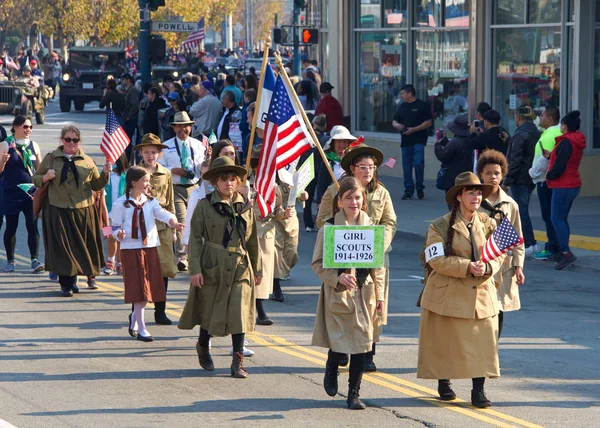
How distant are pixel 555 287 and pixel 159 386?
5.76 metres

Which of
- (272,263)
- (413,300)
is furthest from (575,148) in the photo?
(272,263)

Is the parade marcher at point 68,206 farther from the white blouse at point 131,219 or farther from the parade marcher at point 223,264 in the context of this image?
the parade marcher at point 223,264

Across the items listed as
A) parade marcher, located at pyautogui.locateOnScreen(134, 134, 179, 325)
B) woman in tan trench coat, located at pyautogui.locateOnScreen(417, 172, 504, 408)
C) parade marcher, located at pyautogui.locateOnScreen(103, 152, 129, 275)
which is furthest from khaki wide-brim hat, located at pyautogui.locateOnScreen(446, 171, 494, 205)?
parade marcher, located at pyautogui.locateOnScreen(103, 152, 129, 275)

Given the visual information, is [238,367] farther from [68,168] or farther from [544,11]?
[544,11]

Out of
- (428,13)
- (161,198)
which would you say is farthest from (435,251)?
(428,13)

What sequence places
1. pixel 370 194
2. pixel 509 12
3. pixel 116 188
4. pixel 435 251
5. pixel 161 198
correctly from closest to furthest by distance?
pixel 435 251 < pixel 370 194 < pixel 161 198 < pixel 116 188 < pixel 509 12

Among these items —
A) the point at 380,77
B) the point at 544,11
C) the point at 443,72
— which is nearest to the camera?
the point at 544,11

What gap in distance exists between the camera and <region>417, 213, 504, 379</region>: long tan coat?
774cm

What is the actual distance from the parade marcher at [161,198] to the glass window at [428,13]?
12.1 metres

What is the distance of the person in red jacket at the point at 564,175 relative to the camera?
13.8 metres

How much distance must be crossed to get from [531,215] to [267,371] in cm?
961

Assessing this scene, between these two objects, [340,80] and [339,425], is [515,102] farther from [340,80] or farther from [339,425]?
[339,425]

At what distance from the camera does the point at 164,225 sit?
11.1 meters

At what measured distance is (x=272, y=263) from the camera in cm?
1079
